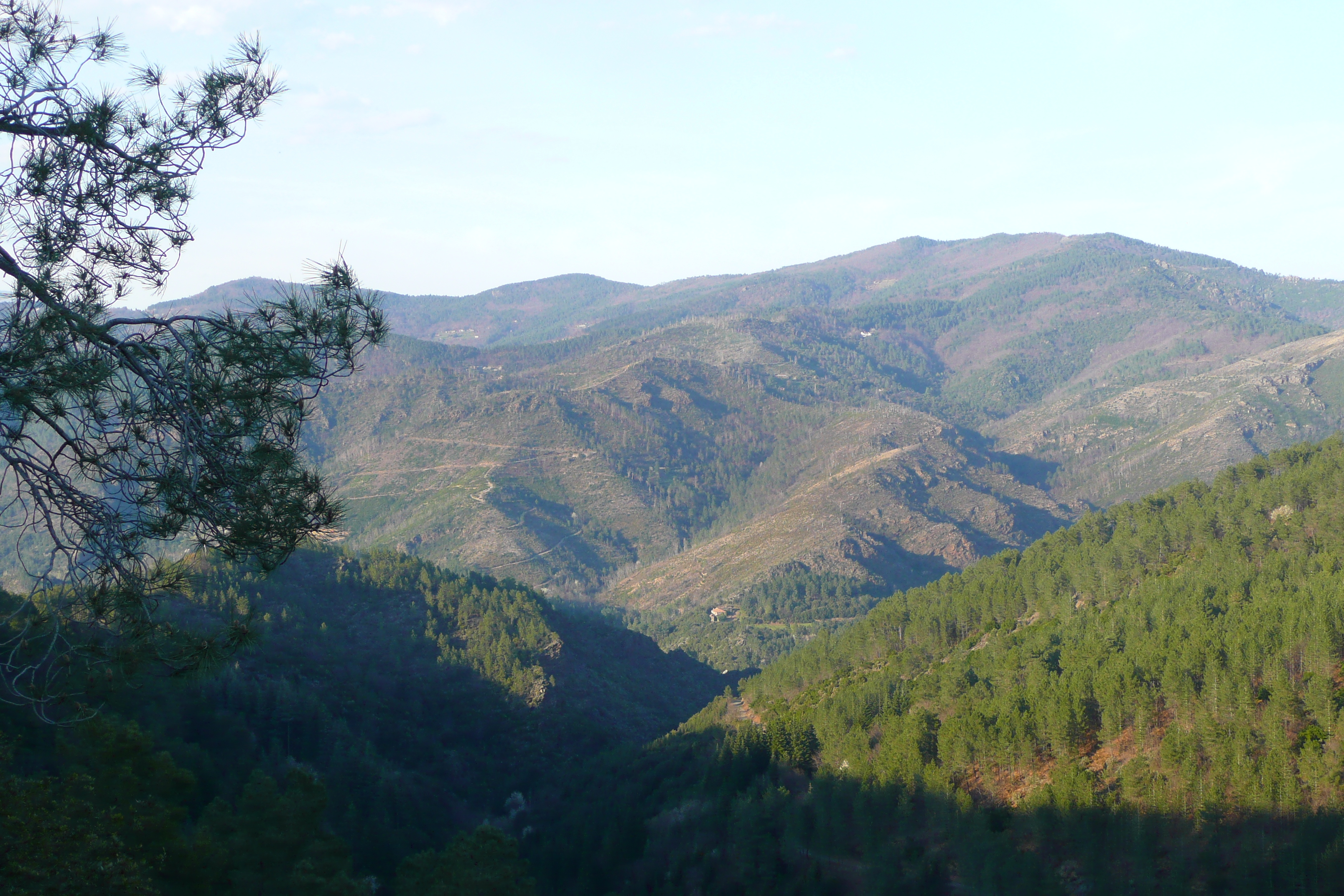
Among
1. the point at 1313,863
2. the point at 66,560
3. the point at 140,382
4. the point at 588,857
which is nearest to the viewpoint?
the point at 66,560

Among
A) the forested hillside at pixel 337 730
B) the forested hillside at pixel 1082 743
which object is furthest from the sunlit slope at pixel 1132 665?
the forested hillside at pixel 337 730

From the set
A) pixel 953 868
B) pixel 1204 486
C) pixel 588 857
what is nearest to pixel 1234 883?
pixel 953 868

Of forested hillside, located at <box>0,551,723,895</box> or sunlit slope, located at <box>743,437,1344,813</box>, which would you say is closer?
forested hillside, located at <box>0,551,723,895</box>

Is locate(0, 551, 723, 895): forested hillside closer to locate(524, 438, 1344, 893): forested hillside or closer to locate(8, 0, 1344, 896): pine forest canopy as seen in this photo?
locate(8, 0, 1344, 896): pine forest canopy

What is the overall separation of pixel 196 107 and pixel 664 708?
98368 millimetres

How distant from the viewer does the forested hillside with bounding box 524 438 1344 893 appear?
40.5 meters

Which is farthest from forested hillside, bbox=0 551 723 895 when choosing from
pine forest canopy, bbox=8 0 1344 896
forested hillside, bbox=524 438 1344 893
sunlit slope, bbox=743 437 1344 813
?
sunlit slope, bbox=743 437 1344 813

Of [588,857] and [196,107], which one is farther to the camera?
[588,857]

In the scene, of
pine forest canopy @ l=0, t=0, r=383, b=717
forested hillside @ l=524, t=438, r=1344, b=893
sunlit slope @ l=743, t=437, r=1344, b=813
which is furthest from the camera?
sunlit slope @ l=743, t=437, r=1344, b=813

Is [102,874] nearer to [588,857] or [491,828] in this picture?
[491,828]

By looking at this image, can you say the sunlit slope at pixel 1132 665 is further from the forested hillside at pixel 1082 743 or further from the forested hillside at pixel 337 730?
the forested hillside at pixel 337 730

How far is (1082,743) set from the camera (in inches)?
1933

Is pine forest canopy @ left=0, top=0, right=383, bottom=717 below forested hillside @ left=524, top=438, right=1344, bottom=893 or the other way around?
the other way around

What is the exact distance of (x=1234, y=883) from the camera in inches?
1454
